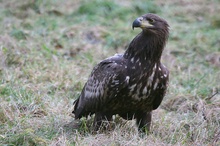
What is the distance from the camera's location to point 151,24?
5.45 meters

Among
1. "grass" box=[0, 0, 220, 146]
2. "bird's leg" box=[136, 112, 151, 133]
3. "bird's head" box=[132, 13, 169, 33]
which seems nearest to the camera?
"bird's head" box=[132, 13, 169, 33]

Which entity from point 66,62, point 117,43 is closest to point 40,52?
point 66,62

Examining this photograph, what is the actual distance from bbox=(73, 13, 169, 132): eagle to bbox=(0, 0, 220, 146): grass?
1.08 feet

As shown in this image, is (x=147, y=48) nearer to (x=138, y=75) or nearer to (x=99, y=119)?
(x=138, y=75)

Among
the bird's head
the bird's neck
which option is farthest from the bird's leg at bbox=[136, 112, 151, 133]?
the bird's head

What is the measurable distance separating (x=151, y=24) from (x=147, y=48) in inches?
10.6

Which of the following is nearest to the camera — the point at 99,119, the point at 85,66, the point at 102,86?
the point at 102,86

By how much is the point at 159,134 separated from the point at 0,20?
259 inches

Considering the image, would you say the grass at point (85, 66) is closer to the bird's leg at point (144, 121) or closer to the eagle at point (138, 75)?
the bird's leg at point (144, 121)

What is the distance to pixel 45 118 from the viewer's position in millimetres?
6148

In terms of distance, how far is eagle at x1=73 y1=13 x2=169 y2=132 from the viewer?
17.8 feet

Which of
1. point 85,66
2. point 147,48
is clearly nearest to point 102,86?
point 147,48

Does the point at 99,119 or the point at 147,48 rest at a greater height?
the point at 147,48

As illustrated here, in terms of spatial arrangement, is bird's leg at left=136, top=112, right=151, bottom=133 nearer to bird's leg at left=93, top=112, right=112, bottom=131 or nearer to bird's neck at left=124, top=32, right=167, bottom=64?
bird's leg at left=93, top=112, right=112, bottom=131
